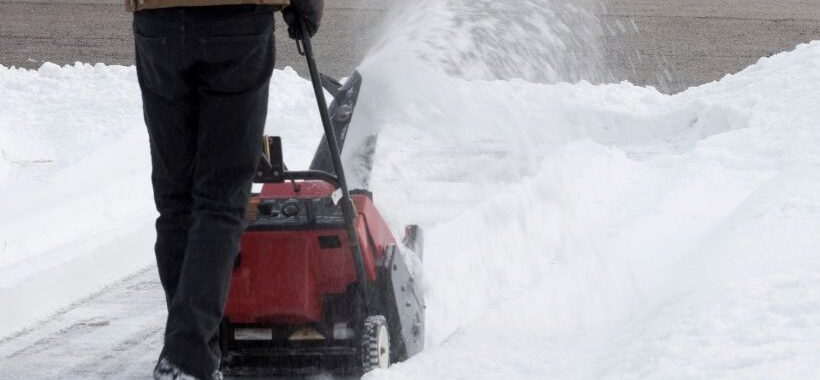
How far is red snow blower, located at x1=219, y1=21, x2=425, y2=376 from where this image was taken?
3.94m

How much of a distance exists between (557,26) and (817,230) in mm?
6210

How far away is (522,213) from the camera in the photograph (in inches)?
250

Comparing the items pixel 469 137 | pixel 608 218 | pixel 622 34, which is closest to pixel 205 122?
pixel 608 218

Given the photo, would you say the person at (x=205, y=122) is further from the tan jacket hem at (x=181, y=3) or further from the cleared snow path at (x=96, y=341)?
the cleared snow path at (x=96, y=341)

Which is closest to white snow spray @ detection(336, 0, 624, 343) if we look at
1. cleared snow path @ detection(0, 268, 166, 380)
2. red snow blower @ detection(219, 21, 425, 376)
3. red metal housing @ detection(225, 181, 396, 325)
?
red snow blower @ detection(219, 21, 425, 376)

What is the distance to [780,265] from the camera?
4.41m

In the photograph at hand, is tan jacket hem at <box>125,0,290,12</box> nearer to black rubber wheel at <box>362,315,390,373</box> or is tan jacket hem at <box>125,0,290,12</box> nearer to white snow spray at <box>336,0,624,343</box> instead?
black rubber wheel at <box>362,315,390,373</box>

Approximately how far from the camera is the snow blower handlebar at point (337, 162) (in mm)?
3652

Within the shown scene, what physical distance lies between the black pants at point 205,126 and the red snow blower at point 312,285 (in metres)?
0.46

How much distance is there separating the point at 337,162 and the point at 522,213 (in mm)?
2645

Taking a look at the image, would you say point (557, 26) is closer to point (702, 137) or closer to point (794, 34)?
point (702, 137)

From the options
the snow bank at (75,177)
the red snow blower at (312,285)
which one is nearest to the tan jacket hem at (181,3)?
the red snow blower at (312,285)

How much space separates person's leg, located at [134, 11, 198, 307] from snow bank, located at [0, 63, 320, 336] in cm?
176

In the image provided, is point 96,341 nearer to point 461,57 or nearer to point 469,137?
point 469,137
